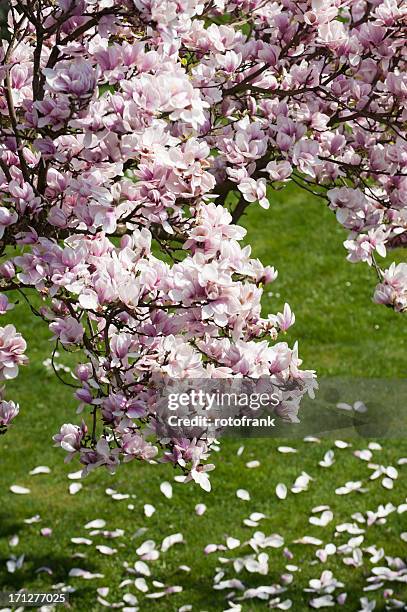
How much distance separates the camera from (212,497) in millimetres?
7492

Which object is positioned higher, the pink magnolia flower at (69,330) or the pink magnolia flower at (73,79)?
the pink magnolia flower at (73,79)

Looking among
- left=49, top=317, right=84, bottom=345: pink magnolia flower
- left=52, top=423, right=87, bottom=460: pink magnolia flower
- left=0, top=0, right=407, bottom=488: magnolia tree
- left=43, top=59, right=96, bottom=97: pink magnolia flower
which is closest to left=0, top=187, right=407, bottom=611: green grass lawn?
left=52, top=423, right=87, bottom=460: pink magnolia flower

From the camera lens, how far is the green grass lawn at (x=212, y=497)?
21.6 ft

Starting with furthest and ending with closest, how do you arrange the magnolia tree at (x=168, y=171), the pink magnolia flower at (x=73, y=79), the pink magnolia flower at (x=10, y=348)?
the pink magnolia flower at (x=10, y=348)
the magnolia tree at (x=168, y=171)
the pink magnolia flower at (x=73, y=79)

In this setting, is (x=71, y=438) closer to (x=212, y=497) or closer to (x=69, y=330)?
(x=69, y=330)

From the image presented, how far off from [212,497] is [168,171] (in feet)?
15.9

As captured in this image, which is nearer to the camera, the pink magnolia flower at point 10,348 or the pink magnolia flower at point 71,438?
the pink magnolia flower at point 10,348

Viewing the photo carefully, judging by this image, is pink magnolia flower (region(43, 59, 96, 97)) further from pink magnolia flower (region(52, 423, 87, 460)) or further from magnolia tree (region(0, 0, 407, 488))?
pink magnolia flower (region(52, 423, 87, 460))

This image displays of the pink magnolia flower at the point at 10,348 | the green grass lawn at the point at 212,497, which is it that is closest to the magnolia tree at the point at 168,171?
the pink magnolia flower at the point at 10,348

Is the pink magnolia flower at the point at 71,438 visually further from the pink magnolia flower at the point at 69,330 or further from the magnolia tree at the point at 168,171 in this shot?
the pink magnolia flower at the point at 69,330

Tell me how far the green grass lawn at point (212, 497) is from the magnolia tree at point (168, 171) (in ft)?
10.2

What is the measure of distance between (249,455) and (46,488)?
1779 mm

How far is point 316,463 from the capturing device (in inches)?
313

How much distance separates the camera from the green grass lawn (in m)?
6.60
